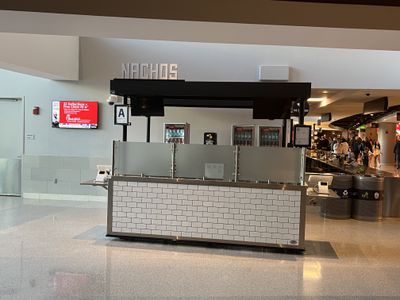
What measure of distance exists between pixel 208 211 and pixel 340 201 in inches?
137

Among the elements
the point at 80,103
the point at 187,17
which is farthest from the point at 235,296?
the point at 80,103

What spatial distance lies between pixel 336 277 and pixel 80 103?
633 centimetres

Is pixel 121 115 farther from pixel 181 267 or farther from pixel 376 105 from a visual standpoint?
pixel 376 105

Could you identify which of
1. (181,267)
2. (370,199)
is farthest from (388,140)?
(181,267)

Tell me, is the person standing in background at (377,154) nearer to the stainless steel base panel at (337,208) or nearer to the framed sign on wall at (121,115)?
the stainless steel base panel at (337,208)

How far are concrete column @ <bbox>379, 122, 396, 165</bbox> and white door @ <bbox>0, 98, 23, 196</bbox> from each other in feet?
76.9

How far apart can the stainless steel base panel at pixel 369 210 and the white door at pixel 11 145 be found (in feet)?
23.7

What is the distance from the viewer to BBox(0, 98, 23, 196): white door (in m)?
9.45

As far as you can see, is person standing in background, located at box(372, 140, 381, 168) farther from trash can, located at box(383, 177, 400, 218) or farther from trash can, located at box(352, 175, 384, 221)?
trash can, located at box(352, 175, 384, 221)

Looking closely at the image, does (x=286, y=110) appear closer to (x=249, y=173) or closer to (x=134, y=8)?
(x=249, y=173)

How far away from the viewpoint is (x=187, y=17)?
4.00 m

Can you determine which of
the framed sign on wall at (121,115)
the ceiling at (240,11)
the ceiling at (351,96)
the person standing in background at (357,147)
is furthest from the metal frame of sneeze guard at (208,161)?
the person standing in background at (357,147)

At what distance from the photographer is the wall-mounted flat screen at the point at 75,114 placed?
29.0 feet

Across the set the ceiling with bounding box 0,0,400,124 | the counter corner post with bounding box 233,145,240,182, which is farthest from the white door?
the ceiling with bounding box 0,0,400,124
